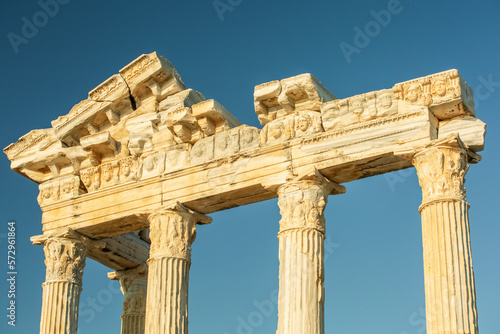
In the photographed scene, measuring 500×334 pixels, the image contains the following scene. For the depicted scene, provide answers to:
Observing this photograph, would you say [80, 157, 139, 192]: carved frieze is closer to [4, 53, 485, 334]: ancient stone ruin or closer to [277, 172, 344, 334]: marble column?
[4, 53, 485, 334]: ancient stone ruin

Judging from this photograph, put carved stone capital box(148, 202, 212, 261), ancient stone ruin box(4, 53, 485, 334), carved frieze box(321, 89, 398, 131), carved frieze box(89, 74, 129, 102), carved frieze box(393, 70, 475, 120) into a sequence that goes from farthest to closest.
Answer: carved frieze box(89, 74, 129, 102) → carved stone capital box(148, 202, 212, 261) → carved frieze box(321, 89, 398, 131) → carved frieze box(393, 70, 475, 120) → ancient stone ruin box(4, 53, 485, 334)

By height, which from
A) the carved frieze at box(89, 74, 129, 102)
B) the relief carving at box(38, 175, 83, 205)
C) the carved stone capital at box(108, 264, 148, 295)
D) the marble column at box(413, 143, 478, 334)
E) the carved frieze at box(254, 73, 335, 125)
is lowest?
the marble column at box(413, 143, 478, 334)

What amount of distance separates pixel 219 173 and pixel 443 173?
611 cm

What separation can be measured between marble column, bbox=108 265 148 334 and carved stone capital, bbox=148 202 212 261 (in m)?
5.17

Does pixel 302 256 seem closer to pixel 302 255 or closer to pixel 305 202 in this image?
pixel 302 255

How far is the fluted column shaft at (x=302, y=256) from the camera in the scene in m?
21.6

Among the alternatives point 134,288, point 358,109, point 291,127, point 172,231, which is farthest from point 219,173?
point 134,288

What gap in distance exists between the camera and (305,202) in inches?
886

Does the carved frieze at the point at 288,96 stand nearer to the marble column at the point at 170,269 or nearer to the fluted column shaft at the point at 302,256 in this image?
the fluted column shaft at the point at 302,256

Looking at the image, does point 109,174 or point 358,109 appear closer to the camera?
point 358,109

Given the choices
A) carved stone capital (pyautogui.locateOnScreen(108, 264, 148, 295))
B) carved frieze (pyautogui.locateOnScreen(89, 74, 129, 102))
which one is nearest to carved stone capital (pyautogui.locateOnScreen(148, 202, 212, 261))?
carved frieze (pyautogui.locateOnScreen(89, 74, 129, 102))

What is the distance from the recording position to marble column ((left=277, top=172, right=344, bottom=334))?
850 inches

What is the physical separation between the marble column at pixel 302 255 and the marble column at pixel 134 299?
8361 millimetres

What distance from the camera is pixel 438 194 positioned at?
67.9ft
